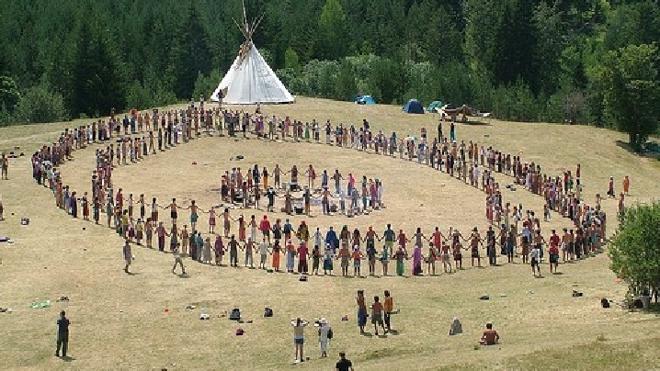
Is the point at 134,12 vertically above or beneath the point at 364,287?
above

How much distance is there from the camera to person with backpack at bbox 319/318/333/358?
3147cm

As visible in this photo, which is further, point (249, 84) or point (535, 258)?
point (249, 84)

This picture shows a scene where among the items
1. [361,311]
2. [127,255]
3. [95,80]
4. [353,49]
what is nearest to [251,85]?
→ [95,80]

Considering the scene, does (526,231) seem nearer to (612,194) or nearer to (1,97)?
(612,194)

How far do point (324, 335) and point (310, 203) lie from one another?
21578mm

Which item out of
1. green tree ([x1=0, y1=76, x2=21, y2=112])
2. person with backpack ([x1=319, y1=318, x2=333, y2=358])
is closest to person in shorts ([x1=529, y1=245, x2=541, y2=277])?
person with backpack ([x1=319, y1=318, x2=333, y2=358])

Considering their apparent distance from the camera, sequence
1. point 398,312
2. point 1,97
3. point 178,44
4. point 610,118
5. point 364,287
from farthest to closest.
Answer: point 178,44
point 1,97
point 610,118
point 364,287
point 398,312

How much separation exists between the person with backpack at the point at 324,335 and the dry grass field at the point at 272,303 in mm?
474

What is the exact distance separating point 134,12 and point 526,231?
99.1 m

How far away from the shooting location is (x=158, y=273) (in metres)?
40.3

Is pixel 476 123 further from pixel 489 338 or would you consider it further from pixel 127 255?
pixel 489 338

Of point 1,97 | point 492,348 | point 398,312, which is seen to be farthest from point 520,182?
point 1,97

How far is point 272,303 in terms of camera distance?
1452 inches

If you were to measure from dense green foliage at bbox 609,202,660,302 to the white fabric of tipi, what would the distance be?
141 ft
